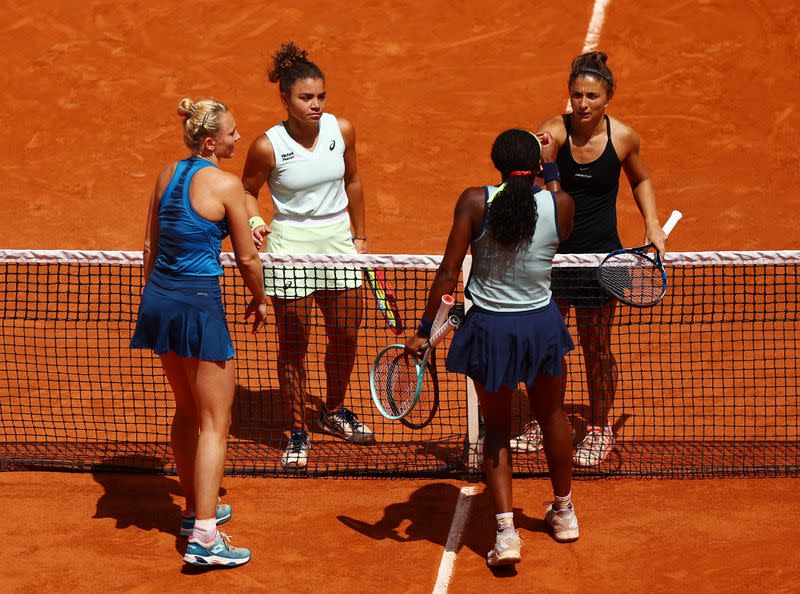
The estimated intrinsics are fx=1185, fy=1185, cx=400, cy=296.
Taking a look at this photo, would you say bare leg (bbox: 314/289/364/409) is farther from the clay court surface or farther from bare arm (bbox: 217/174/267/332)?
bare arm (bbox: 217/174/267/332)

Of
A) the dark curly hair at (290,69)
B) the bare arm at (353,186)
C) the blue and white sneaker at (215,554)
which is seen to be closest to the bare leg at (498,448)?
the blue and white sneaker at (215,554)

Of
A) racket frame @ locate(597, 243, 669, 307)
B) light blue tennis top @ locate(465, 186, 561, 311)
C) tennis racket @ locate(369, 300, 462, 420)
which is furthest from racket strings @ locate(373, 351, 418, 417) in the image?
racket frame @ locate(597, 243, 669, 307)

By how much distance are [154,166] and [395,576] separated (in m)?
7.15

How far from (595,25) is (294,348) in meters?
7.92

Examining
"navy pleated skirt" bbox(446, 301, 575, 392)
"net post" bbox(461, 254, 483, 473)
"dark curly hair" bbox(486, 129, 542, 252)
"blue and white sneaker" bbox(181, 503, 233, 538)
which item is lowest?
"blue and white sneaker" bbox(181, 503, 233, 538)

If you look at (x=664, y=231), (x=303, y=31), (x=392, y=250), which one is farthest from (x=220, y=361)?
(x=303, y=31)

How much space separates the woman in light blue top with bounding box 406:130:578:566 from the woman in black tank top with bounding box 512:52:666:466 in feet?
3.99

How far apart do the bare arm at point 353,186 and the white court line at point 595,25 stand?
6569 millimetres

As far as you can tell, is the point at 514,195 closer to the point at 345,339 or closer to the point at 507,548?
the point at 507,548

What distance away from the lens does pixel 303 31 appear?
1378 centimetres

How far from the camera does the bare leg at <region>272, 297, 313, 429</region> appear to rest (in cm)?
712

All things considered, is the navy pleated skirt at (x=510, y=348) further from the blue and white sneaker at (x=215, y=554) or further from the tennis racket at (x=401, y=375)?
the blue and white sneaker at (x=215, y=554)

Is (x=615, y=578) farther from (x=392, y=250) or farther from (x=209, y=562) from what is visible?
(x=392, y=250)

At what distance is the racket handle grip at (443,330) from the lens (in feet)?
18.7
